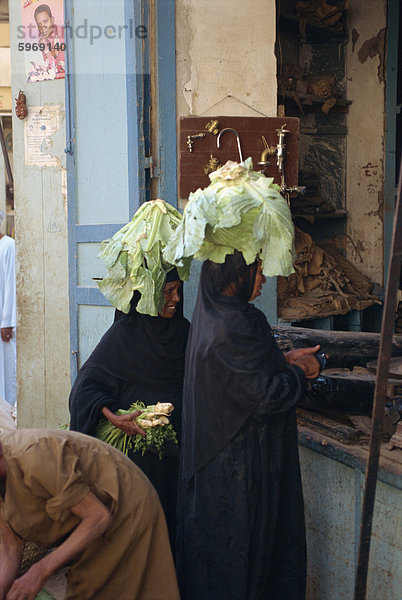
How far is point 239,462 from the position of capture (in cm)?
280

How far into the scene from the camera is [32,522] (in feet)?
8.27

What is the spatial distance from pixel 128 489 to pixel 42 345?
3348mm

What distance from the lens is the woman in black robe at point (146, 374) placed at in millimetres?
3611

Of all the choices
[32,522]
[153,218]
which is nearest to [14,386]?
[153,218]

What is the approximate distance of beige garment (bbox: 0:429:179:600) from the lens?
2434 mm

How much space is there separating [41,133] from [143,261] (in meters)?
2.69

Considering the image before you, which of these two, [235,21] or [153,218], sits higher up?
[235,21]

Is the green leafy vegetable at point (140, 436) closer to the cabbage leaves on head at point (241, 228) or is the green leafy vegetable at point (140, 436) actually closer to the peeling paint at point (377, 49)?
the cabbage leaves on head at point (241, 228)

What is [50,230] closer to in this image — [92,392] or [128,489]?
[92,392]

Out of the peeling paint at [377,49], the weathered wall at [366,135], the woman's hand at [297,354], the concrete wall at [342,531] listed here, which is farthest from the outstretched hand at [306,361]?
the peeling paint at [377,49]

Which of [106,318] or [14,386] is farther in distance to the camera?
[14,386]

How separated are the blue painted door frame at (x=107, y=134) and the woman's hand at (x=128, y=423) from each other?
5.06ft

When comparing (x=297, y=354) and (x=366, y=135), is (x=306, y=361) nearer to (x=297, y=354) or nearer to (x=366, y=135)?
(x=297, y=354)

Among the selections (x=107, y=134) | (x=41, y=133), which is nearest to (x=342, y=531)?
(x=107, y=134)
